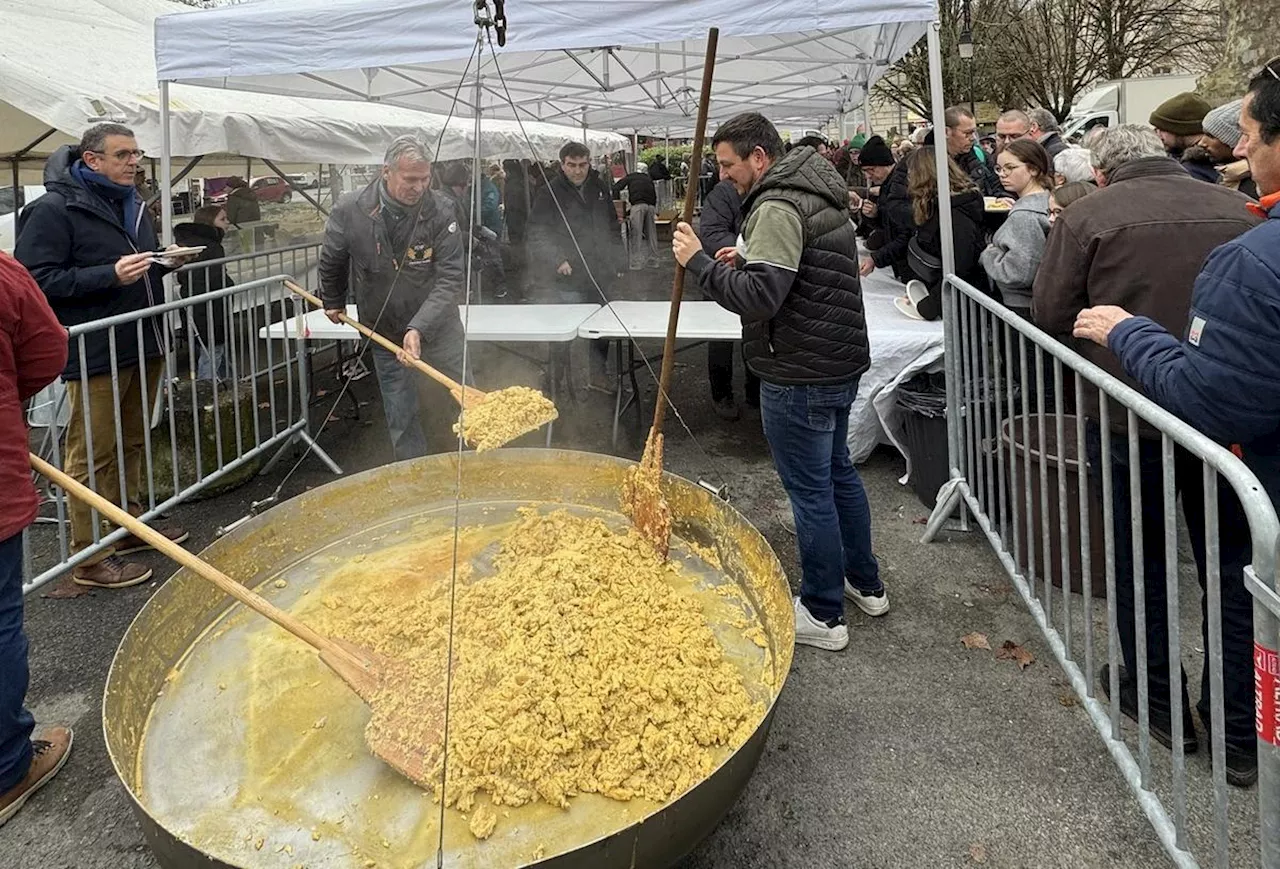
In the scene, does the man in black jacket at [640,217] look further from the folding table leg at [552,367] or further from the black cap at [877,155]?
the folding table leg at [552,367]

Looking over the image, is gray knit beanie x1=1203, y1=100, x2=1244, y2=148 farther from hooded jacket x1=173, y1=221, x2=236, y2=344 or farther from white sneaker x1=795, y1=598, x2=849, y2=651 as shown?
hooded jacket x1=173, y1=221, x2=236, y2=344

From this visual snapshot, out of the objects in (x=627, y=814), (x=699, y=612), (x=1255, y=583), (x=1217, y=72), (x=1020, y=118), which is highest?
(x=1217, y=72)

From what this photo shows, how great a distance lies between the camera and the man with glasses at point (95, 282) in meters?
3.68

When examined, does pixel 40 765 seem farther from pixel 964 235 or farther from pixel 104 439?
pixel 964 235

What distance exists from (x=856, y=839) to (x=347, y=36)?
4.27 metres

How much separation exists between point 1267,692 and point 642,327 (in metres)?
4.15

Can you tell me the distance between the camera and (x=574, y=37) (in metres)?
3.87

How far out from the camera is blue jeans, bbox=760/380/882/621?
2.93 m

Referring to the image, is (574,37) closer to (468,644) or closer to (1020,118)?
(468,644)

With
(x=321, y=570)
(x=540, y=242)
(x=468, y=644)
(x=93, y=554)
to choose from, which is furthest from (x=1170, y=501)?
(x=540, y=242)

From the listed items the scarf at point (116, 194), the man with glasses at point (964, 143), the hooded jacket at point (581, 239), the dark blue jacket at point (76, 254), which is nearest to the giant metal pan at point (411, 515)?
the dark blue jacket at point (76, 254)

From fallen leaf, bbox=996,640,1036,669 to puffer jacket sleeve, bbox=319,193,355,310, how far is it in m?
3.74

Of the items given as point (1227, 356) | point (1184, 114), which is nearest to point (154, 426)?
point (1227, 356)

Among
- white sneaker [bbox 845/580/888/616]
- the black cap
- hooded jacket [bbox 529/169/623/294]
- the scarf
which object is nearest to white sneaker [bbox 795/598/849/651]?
white sneaker [bbox 845/580/888/616]
